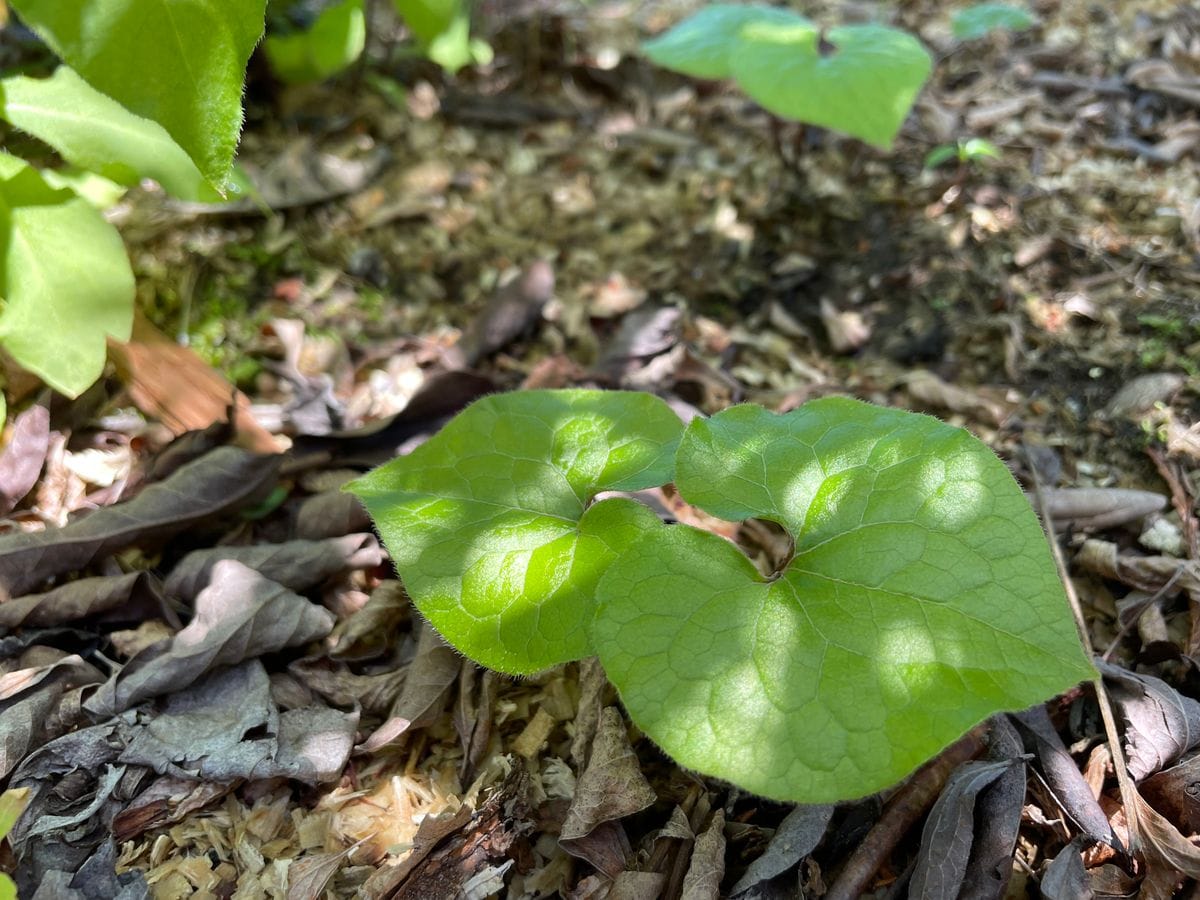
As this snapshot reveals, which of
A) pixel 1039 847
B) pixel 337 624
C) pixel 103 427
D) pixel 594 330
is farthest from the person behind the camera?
pixel 594 330

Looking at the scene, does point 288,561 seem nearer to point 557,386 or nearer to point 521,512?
point 521,512

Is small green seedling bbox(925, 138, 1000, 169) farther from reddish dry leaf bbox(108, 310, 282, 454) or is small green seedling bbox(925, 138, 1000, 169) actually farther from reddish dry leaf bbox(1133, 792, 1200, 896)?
reddish dry leaf bbox(108, 310, 282, 454)

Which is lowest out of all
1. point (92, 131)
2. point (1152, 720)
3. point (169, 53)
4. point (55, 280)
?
point (1152, 720)

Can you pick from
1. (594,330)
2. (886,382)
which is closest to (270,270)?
(594,330)

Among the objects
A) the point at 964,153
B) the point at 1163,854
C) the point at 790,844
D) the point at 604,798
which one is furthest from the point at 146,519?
the point at 964,153

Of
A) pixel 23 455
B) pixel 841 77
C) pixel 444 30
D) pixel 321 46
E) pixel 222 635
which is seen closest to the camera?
pixel 222 635

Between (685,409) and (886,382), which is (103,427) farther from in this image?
(886,382)

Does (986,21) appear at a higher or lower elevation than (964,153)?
higher

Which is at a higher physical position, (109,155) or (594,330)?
(109,155)
